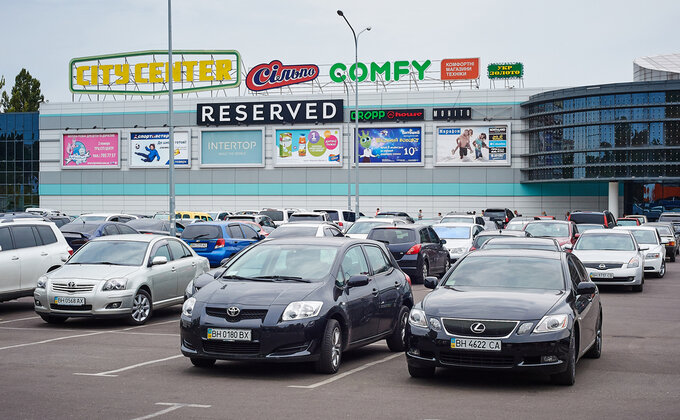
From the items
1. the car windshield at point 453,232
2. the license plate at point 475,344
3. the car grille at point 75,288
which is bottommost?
the car grille at point 75,288

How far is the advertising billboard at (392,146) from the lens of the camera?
5853 cm

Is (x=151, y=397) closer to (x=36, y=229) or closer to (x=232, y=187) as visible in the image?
(x=36, y=229)

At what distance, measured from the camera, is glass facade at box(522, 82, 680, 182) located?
51.8 metres

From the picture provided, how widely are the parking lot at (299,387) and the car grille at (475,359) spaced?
276 mm

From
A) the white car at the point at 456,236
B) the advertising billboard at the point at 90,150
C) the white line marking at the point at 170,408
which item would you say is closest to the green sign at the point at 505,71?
the advertising billboard at the point at 90,150

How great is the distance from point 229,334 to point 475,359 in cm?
258

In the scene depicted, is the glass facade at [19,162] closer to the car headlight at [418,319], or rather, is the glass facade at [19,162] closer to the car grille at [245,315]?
the car grille at [245,315]

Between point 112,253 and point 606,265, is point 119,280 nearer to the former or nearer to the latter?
point 112,253

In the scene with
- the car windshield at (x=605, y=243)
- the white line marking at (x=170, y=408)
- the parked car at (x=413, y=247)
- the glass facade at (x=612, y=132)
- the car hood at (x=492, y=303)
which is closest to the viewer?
the white line marking at (x=170, y=408)

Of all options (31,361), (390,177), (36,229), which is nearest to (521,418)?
(31,361)

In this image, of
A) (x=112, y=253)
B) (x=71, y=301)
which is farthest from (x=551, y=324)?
(x=112, y=253)

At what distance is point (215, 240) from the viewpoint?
83.2 ft

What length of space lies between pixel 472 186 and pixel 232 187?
56.6ft

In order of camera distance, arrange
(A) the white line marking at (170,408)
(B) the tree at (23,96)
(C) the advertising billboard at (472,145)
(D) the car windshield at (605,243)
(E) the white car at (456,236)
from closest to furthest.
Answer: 1. (A) the white line marking at (170,408)
2. (D) the car windshield at (605,243)
3. (E) the white car at (456,236)
4. (C) the advertising billboard at (472,145)
5. (B) the tree at (23,96)
